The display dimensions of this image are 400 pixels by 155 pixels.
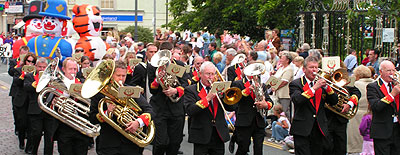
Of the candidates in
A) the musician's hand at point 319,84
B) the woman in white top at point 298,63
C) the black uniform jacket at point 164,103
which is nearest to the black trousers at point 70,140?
the black uniform jacket at point 164,103

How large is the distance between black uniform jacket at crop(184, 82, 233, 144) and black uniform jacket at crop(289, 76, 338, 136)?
3.29 feet

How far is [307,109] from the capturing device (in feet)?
26.4

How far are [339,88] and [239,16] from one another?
556 inches

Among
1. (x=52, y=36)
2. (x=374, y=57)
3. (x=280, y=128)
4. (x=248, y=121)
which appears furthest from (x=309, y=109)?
(x=52, y=36)

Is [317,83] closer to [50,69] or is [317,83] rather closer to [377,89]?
[377,89]

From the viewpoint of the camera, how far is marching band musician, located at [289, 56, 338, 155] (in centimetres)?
794

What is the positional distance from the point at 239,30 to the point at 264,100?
13.6m

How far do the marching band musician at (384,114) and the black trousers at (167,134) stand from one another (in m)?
2.86

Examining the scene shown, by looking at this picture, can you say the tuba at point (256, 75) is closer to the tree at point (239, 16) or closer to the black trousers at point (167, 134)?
the black trousers at point (167, 134)

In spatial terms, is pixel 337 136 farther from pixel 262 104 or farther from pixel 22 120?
pixel 22 120

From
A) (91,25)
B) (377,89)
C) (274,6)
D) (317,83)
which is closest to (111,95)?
(317,83)

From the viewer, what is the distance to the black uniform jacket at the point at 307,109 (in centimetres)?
797

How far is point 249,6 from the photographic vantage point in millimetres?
21453

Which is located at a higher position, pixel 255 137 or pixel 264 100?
pixel 264 100
